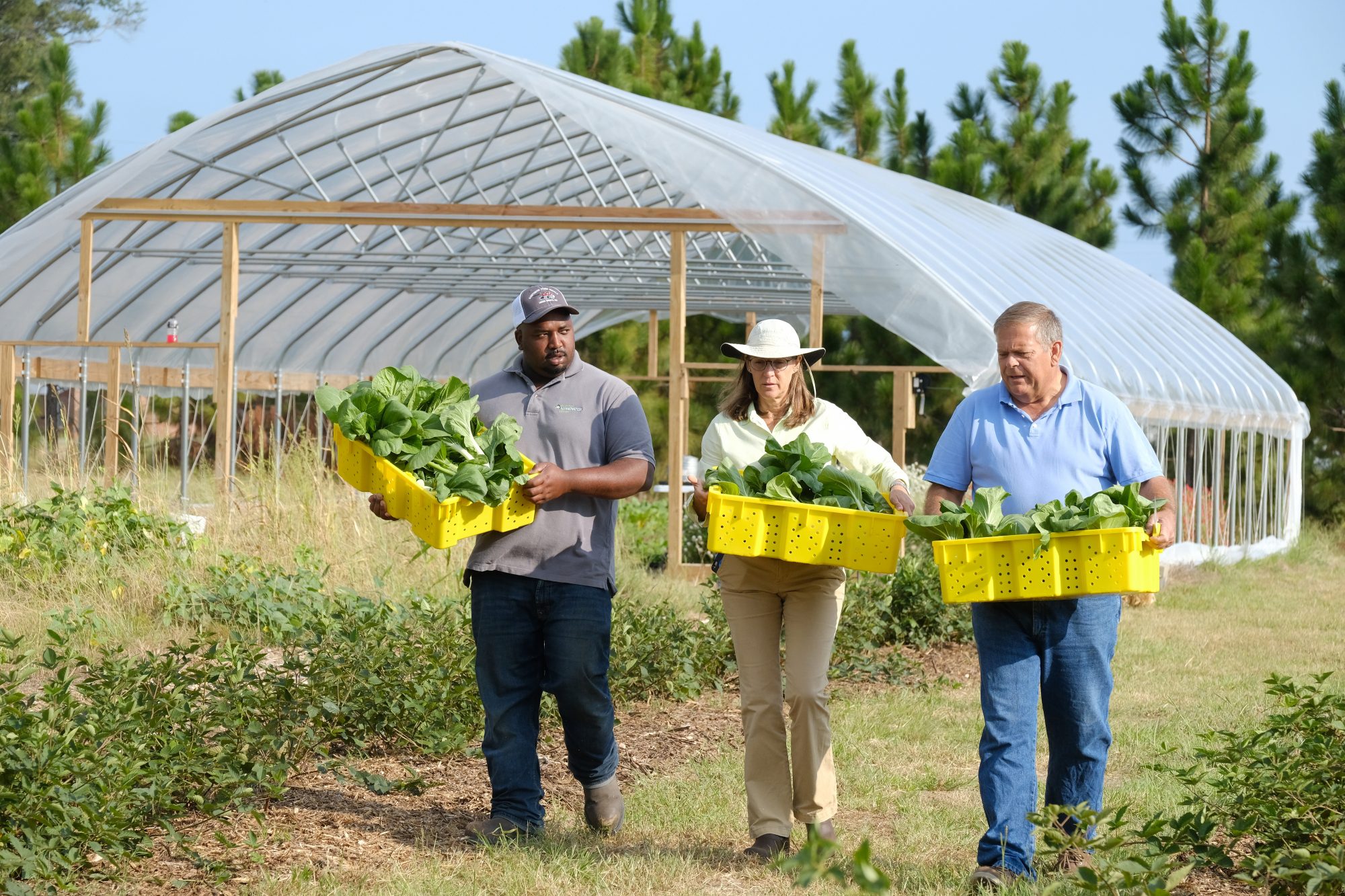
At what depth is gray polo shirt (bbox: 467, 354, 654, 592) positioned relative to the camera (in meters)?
4.44

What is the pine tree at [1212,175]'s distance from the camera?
60.1ft

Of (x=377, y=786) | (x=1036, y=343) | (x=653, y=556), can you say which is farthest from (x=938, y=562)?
(x=653, y=556)

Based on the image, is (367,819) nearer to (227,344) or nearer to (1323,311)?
(227,344)

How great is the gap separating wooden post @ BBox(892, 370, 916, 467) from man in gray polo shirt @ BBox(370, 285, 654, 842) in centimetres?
774

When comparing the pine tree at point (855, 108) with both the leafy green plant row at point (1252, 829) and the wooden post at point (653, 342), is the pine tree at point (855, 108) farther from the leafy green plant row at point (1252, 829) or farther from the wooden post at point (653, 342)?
the leafy green plant row at point (1252, 829)

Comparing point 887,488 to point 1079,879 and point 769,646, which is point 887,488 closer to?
point 769,646

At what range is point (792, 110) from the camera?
20.9 meters

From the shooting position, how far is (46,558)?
7699 millimetres

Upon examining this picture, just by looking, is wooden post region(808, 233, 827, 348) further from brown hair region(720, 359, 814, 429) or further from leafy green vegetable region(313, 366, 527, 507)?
leafy green vegetable region(313, 366, 527, 507)

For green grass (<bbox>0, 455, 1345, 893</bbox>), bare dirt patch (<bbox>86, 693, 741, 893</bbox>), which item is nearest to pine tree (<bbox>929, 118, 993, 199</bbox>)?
green grass (<bbox>0, 455, 1345, 893</bbox>)

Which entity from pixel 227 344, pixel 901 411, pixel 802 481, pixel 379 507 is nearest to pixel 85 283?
pixel 227 344

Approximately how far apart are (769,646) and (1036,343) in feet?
3.96

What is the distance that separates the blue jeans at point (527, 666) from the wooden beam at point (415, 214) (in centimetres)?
613

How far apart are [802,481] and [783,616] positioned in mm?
467
